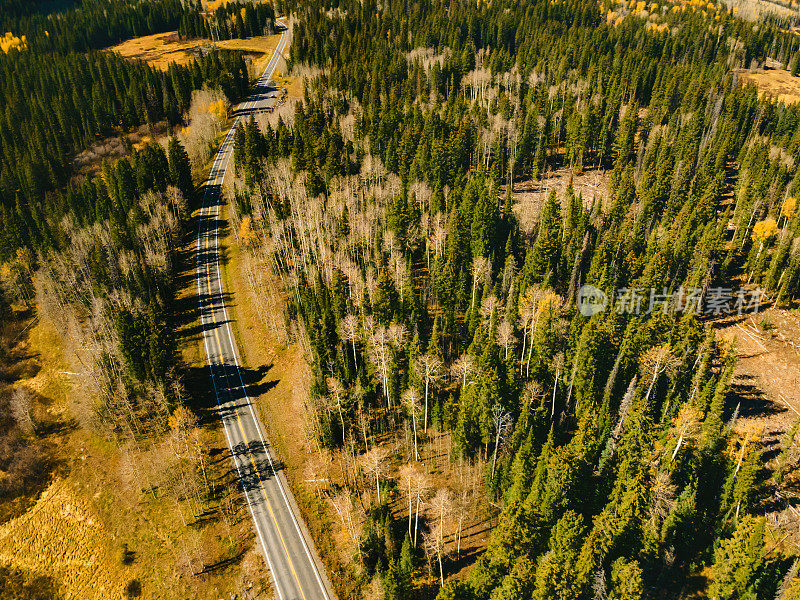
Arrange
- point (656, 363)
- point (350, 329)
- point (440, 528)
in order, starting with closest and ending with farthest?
point (440, 528) → point (656, 363) → point (350, 329)

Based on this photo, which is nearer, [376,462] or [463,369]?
[376,462]

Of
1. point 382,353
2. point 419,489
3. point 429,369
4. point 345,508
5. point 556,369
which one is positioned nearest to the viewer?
point 419,489

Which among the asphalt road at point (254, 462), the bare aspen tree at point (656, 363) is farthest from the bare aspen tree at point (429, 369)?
the bare aspen tree at point (656, 363)

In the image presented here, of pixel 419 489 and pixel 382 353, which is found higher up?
pixel 382 353

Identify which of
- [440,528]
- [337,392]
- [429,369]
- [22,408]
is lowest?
[22,408]

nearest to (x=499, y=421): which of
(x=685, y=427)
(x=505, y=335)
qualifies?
(x=505, y=335)

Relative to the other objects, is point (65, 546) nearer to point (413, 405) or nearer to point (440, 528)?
point (413, 405)
